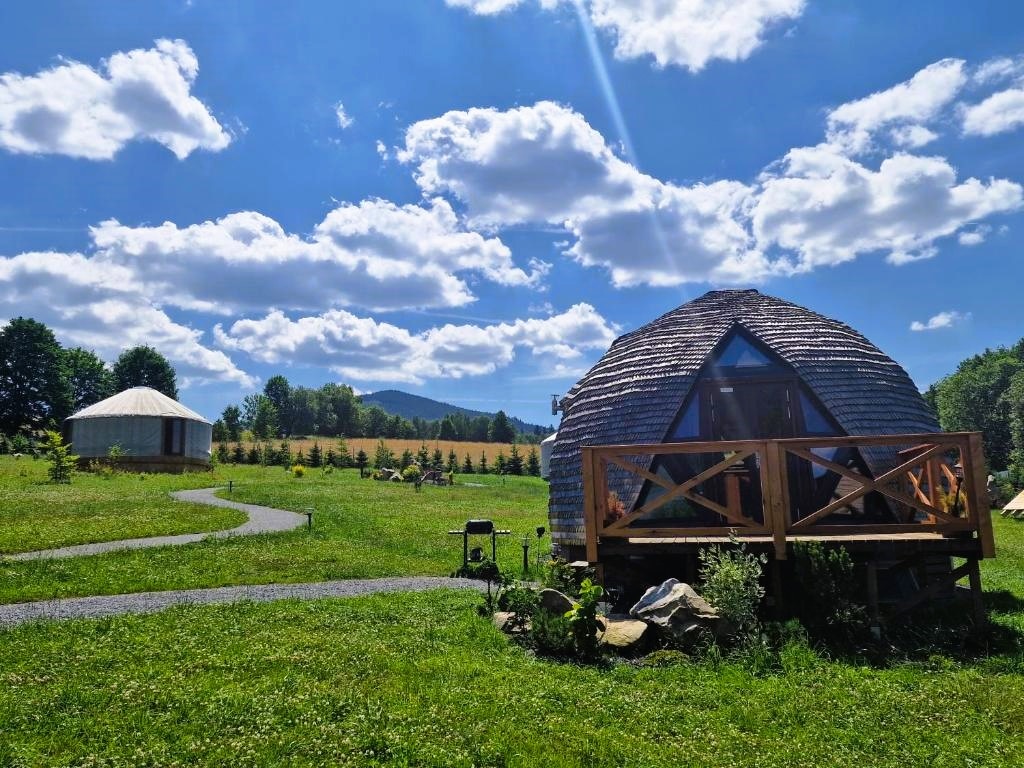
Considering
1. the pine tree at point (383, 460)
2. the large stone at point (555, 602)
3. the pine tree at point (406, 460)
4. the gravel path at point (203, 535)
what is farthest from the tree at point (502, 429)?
the large stone at point (555, 602)

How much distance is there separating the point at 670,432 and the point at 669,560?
7.82ft

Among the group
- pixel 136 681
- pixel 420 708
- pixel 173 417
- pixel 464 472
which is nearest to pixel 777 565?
pixel 420 708

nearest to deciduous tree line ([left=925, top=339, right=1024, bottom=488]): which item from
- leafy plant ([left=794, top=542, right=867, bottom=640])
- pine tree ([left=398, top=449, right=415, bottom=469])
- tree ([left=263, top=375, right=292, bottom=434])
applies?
pine tree ([left=398, top=449, right=415, bottom=469])

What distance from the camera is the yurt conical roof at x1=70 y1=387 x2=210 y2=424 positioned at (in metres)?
37.1

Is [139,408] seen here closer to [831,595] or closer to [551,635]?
[551,635]

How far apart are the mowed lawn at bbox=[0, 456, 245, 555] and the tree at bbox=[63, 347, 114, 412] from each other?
1978 inches

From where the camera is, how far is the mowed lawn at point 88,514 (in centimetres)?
1484

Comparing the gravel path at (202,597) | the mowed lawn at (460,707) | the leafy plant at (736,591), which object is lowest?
the gravel path at (202,597)

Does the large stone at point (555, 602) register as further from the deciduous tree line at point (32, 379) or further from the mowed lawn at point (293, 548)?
the deciduous tree line at point (32, 379)

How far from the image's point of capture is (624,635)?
7305 millimetres

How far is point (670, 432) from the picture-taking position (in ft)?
37.4

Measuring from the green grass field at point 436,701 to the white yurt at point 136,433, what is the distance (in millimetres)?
31776

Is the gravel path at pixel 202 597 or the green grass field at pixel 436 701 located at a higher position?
the green grass field at pixel 436 701

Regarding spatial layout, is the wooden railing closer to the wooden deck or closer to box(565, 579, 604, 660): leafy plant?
the wooden deck
